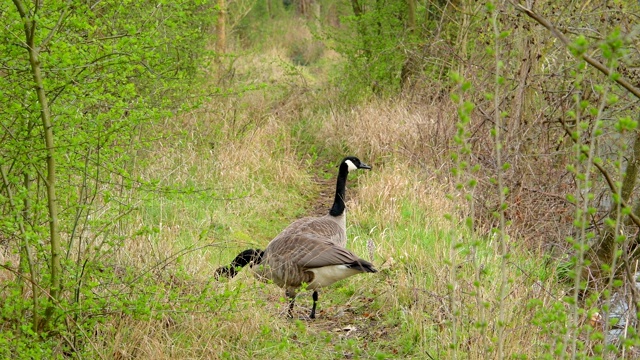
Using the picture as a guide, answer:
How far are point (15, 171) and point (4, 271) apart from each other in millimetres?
1063

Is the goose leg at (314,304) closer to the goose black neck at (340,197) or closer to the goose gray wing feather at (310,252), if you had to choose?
the goose gray wing feather at (310,252)

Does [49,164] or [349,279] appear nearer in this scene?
[49,164]

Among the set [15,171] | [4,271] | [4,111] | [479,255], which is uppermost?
[4,111]

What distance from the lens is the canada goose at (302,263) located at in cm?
607

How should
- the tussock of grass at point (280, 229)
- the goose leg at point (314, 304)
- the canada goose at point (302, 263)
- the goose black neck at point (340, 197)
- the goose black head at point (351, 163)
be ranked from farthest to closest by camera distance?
the goose black head at point (351, 163), the goose black neck at point (340, 197), the goose leg at point (314, 304), the canada goose at point (302, 263), the tussock of grass at point (280, 229)

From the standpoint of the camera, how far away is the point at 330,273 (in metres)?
6.21

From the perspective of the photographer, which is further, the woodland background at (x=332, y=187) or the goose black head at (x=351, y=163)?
the goose black head at (x=351, y=163)

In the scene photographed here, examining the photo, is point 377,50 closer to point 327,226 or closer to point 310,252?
point 327,226

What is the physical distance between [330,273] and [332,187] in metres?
5.27

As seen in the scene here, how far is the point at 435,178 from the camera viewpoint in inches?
376

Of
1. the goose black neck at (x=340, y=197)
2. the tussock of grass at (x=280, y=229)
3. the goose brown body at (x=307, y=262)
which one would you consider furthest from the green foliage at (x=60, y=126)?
the goose black neck at (x=340, y=197)

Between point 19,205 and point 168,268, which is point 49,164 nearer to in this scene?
point 19,205

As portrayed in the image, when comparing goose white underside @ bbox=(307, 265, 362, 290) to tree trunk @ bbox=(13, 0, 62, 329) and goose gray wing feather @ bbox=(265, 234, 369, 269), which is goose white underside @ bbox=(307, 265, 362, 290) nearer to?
goose gray wing feather @ bbox=(265, 234, 369, 269)

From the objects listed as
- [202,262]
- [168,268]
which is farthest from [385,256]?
[168,268]
